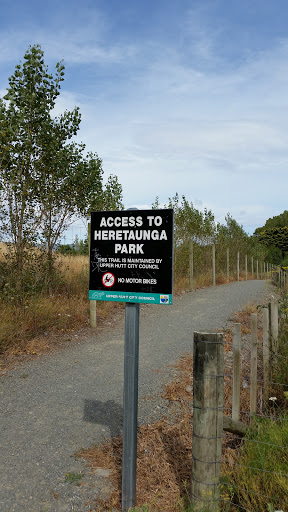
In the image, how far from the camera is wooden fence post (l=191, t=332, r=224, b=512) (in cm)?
284

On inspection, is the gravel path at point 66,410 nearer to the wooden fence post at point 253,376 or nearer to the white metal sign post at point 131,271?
the white metal sign post at point 131,271

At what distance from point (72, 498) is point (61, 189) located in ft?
27.5

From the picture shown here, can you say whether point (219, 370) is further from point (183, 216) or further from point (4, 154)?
point (183, 216)

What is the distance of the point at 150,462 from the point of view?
371cm

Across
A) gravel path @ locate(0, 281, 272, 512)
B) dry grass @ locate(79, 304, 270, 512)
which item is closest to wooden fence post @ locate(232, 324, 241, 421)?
dry grass @ locate(79, 304, 270, 512)

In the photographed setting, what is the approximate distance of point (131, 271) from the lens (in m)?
3.09

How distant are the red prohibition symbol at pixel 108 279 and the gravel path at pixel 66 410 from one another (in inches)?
68.4

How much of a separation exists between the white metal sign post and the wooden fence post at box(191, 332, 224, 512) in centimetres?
48

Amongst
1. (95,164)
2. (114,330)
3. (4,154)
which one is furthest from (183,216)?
(4,154)

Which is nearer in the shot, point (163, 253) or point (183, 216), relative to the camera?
point (163, 253)

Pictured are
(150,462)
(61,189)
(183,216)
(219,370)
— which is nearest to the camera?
(219,370)

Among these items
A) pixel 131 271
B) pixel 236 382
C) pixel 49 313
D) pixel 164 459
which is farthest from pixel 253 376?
pixel 49 313

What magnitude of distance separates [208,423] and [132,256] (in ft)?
4.39

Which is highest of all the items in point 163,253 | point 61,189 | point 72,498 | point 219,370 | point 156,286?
point 61,189
